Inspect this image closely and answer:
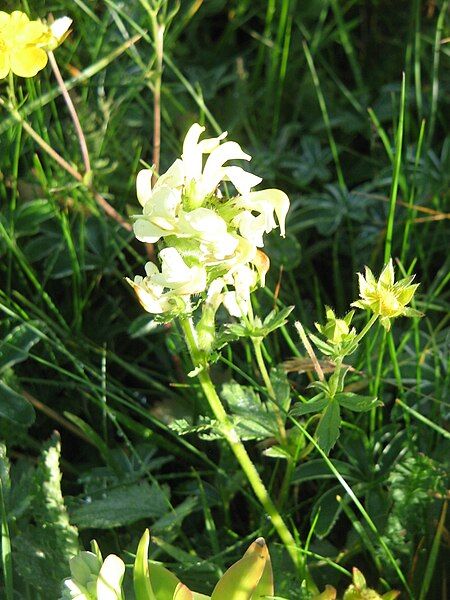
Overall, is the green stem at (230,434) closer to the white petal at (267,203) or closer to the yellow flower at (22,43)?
Answer: the white petal at (267,203)

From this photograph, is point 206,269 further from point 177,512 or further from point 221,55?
point 221,55

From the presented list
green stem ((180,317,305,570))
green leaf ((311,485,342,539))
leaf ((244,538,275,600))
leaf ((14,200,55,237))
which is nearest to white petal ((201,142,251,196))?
green stem ((180,317,305,570))

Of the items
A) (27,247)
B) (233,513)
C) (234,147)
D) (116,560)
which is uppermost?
(234,147)

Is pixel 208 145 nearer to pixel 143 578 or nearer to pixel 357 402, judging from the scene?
pixel 357 402

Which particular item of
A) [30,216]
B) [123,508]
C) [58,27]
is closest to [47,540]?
[123,508]

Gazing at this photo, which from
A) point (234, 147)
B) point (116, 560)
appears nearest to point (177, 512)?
point (116, 560)

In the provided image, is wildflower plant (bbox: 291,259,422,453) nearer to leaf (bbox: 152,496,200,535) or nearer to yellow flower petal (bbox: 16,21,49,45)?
leaf (bbox: 152,496,200,535)
